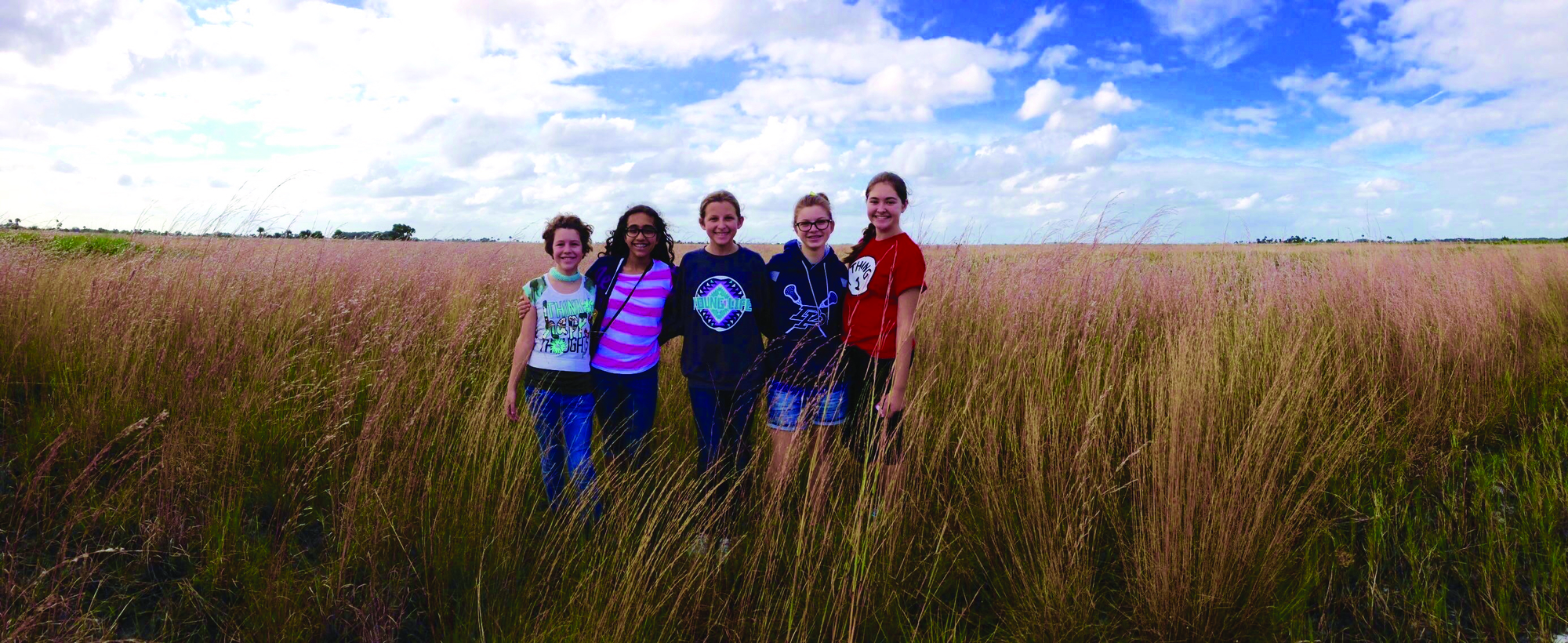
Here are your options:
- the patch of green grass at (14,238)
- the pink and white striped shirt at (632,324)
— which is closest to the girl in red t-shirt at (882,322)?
the pink and white striped shirt at (632,324)

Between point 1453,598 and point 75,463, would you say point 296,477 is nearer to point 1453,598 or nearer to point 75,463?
point 75,463

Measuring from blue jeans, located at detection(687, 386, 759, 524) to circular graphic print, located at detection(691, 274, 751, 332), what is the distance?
0.82ft

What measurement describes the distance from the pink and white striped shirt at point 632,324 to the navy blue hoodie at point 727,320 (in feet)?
0.42

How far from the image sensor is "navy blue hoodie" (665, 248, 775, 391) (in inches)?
95.3

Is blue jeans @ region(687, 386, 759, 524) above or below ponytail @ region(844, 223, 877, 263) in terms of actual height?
below

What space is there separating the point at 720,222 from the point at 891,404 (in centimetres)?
88

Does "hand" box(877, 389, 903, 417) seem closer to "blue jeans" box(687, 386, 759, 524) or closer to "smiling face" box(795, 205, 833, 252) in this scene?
"blue jeans" box(687, 386, 759, 524)

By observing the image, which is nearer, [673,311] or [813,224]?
[813,224]

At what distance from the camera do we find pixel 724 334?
7.95ft

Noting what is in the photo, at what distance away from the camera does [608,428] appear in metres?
2.64

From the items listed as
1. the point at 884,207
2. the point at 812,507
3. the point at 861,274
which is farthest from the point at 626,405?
the point at 884,207

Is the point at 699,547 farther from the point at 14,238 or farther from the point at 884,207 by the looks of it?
the point at 14,238

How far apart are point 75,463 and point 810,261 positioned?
2.92m

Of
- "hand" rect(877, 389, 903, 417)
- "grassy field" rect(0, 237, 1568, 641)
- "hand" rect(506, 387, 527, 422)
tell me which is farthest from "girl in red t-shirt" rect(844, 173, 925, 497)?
"hand" rect(506, 387, 527, 422)
